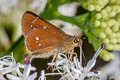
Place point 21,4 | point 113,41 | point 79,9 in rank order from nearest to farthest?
point 113,41 → point 21,4 → point 79,9

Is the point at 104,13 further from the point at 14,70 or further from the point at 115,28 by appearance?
the point at 14,70

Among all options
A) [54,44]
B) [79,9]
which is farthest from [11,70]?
[79,9]

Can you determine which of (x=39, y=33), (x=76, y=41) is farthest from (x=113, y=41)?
(x=39, y=33)

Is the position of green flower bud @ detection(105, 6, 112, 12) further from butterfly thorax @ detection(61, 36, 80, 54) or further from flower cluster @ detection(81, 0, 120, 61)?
butterfly thorax @ detection(61, 36, 80, 54)

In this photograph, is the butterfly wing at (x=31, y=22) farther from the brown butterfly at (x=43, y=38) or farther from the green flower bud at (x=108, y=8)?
the green flower bud at (x=108, y=8)

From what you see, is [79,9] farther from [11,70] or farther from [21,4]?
[11,70]

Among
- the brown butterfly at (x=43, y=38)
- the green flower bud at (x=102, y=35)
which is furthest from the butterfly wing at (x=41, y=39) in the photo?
the green flower bud at (x=102, y=35)
